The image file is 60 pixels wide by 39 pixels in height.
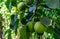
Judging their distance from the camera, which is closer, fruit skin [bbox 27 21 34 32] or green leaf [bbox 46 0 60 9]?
green leaf [bbox 46 0 60 9]

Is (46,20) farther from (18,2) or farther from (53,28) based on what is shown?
(18,2)

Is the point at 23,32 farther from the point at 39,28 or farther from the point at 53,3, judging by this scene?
the point at 53,3

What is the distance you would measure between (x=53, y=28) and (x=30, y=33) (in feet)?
0.25

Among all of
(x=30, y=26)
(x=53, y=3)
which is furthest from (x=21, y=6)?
(x=53, y=3)

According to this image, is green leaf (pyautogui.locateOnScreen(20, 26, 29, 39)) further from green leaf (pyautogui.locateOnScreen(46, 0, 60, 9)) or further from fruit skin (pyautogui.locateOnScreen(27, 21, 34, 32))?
green leaf (pyautogui.locateOnScreen(46, 0, 60, 9))

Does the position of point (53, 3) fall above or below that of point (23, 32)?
above

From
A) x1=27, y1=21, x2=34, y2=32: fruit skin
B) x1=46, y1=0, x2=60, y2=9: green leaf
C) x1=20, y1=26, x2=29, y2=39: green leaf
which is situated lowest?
x1=20, y1=26, x2=29, y2=39: green leaf

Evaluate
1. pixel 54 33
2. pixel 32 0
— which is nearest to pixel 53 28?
pixel 54 33

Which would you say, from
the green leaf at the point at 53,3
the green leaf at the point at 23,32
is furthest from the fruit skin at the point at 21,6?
the green leaf at the point at 53,3

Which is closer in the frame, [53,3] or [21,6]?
[53,3]

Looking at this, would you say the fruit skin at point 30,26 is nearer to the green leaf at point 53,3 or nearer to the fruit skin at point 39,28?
the fruit skin at point 39,28

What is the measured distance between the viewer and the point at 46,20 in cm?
53

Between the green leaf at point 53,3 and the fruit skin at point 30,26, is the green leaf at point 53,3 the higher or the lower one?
the higher one

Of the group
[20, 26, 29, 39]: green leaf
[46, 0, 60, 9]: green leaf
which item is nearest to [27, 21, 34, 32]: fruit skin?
[20, 26, 29, 39]: green leaf
